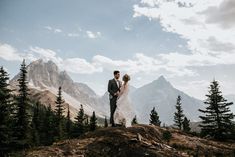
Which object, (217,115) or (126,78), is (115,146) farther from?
(217,115)

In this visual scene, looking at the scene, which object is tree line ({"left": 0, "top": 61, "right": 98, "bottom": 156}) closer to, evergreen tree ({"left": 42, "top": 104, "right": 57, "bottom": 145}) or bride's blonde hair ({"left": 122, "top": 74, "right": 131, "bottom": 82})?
evergreen tree ({"left": 42, "top": 104, "right": 57, "bottom": 145})

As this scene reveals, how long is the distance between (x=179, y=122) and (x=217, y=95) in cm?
3715

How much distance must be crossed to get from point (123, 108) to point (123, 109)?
68mm

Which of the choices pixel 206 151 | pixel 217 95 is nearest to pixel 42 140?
pixel 217 95


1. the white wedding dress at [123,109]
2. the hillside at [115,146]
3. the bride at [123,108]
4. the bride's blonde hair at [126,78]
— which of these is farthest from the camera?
the white wedding dress at [123,109]

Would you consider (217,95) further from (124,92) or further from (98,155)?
(98,155)

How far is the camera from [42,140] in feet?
260

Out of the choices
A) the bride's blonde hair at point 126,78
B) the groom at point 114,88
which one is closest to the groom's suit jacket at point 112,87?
the groom at point 114,88

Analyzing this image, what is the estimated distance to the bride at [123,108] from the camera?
19.2m

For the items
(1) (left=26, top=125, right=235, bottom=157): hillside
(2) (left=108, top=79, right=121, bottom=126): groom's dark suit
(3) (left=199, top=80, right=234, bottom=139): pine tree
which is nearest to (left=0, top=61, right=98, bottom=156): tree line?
(1) (left=26, top=125, right=235, bottom=157): hillside

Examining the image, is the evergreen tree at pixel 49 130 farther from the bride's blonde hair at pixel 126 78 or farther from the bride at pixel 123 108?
the bride's blonde hair at pixel 126 78

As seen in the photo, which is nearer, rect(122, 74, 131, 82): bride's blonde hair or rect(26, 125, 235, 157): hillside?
rect(26, 125, 235, 157): hillside

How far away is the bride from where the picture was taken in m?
19.2

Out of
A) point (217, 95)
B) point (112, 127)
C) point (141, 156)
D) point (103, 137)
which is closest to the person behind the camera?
point (141, 156)
